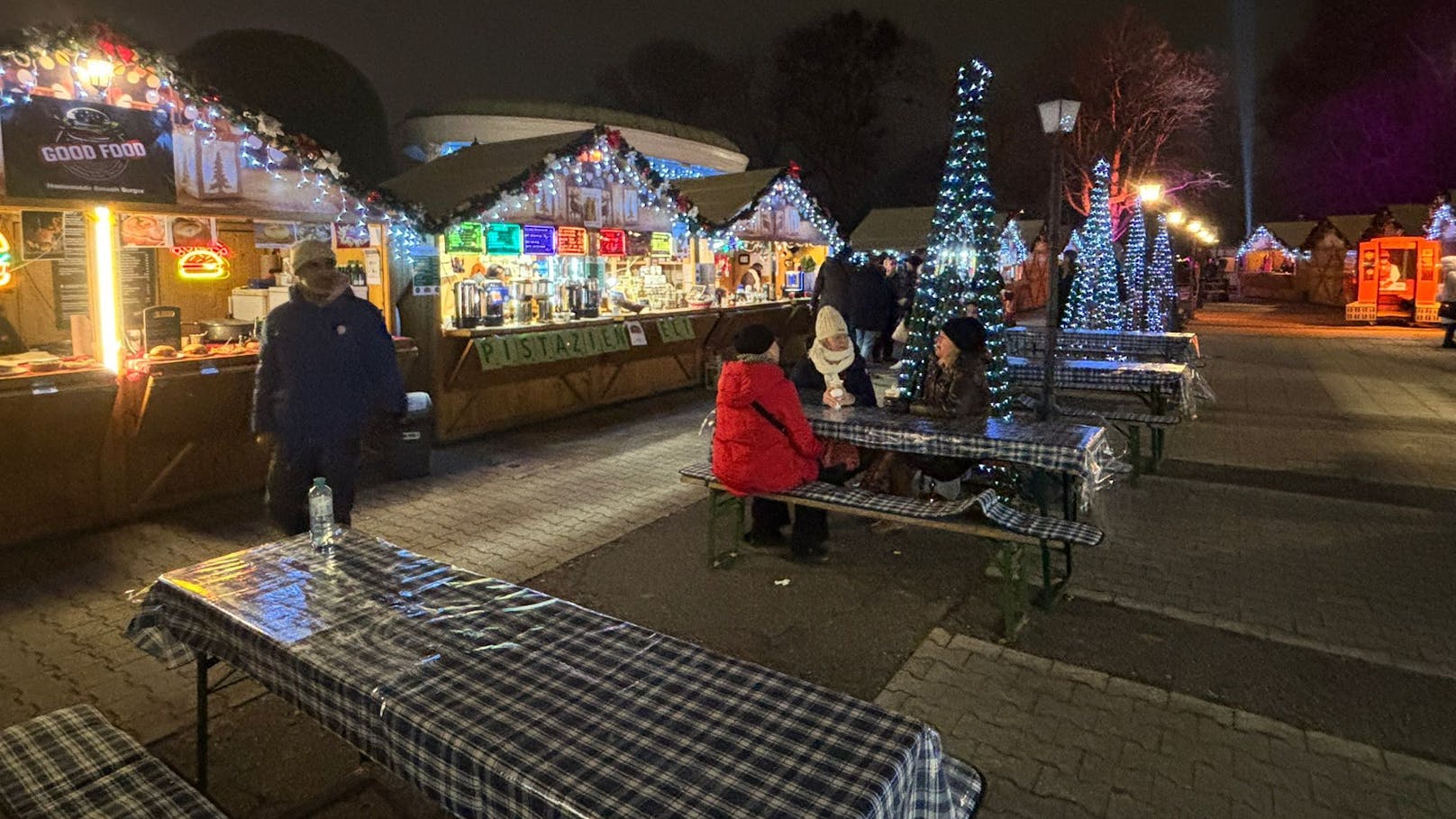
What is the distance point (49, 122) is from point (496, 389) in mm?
4735

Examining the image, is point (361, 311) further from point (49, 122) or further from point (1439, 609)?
point (1439, 609)

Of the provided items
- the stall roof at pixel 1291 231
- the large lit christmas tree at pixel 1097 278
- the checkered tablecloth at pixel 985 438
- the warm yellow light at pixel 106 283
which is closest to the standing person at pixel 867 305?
the large lit christmas tree at pixel 1097 278

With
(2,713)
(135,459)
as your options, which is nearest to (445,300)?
(135,459)

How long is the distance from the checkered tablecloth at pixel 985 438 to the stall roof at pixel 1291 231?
44026 mm

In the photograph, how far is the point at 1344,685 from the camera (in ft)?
14.0

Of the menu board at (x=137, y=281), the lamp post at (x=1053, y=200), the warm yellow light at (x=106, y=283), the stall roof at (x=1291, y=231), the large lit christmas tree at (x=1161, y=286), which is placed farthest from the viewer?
the stall roof at (x=1291, y=231)

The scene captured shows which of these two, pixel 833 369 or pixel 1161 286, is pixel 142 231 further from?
pixel 1161 286

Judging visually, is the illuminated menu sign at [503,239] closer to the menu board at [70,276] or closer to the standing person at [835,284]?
the menu board at [70,276]

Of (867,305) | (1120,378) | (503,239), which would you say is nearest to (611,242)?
(503,239)

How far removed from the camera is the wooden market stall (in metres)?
9.46

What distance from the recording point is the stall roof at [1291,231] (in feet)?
141

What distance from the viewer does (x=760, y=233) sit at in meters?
14.5

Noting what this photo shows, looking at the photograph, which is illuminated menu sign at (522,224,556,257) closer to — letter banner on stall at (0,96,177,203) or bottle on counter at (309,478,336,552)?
letter banner on stall at (0,96,177,203)

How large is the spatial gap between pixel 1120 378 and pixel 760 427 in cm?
559
